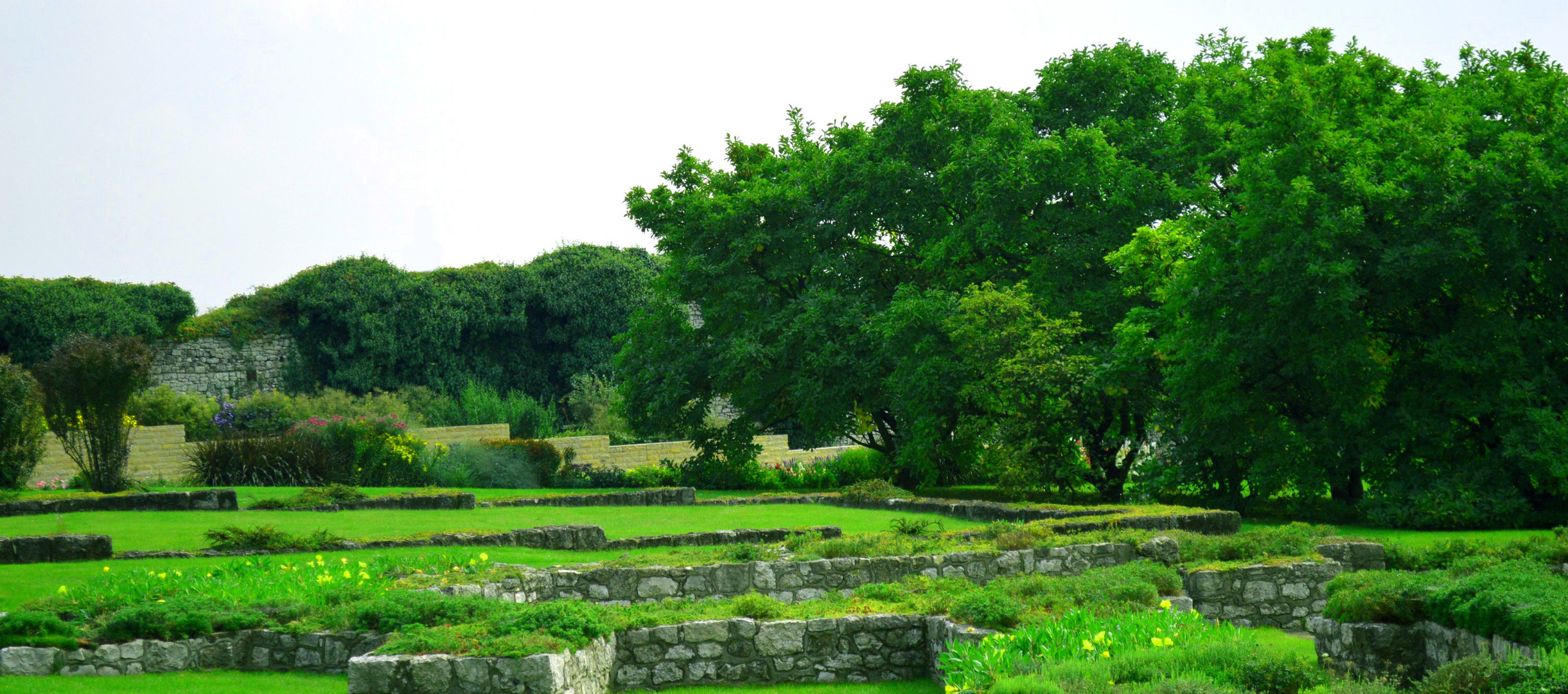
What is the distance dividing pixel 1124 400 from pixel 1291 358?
10.3 feet

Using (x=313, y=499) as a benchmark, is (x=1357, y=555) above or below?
below

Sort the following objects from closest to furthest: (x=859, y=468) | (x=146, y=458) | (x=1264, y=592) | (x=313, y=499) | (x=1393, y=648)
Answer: (x=1393, y=648), (x=1264, y=592), (x=313, y=499), (x=146, y=458), (x=859, y=468)

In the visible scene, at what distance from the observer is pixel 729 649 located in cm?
800

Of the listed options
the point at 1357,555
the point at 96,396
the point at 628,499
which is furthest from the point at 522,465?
the point at 1357,555

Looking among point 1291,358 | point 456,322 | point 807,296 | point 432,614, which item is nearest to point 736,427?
point 807,296

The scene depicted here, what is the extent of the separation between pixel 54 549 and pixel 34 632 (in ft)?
15.2

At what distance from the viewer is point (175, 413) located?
88.4 ft

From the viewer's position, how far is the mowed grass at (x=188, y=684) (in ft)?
22.5

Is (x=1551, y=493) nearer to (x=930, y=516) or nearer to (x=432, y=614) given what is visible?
(x=930, y=516)

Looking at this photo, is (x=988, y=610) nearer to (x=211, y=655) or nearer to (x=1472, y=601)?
(x=1472, y=601)

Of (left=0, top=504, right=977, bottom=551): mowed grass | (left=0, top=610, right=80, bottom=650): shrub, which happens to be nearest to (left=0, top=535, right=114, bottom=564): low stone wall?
(left=0, top=504, right=977, bottom=551): mowed grass

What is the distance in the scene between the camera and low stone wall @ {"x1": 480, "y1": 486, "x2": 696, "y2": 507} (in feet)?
65.0

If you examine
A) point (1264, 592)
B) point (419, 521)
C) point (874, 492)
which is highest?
point (419, 521)

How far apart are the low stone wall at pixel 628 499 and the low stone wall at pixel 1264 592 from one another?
11.3 m
